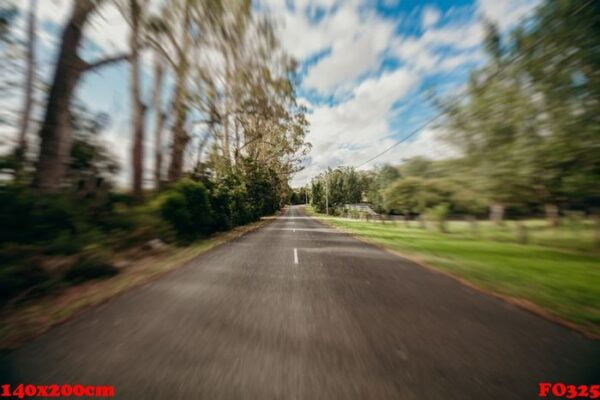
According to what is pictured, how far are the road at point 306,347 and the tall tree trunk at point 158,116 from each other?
9362 mm

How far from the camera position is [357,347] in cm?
301

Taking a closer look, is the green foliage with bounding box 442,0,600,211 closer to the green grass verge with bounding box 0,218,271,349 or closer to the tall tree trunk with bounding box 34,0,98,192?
the green grass verge with bounding box 0,218,271,349

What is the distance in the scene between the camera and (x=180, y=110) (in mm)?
12453

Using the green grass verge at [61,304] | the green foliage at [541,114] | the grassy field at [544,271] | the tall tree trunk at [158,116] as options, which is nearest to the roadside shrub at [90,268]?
the green grass verge at [61,304]

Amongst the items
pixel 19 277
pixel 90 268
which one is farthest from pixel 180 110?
pixel 19 277

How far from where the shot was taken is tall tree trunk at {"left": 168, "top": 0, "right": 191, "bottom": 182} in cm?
1054

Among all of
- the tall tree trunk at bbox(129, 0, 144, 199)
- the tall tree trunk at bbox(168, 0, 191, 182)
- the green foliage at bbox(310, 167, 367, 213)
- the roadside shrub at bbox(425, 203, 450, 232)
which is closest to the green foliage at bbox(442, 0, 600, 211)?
the roadside shrub at bbox(425, 203, 450, 232)

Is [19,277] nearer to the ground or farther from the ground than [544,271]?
farther from the ground

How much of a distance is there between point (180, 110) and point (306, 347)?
42.1ft

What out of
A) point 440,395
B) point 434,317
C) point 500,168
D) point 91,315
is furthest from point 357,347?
point 500,168

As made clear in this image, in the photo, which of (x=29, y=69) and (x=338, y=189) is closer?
(x=29, y=69)

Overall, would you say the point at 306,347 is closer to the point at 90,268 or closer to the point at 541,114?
the point at 90,268

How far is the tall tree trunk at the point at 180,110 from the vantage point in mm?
10539

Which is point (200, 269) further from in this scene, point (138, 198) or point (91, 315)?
point (138, 198)
